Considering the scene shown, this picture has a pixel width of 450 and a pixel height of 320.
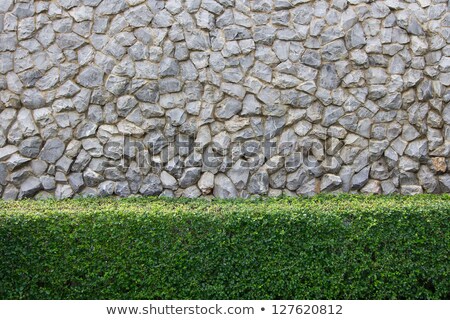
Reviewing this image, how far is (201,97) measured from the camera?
6.88 metres

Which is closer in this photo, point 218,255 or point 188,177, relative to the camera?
point 218,255

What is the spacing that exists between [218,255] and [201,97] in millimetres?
2086

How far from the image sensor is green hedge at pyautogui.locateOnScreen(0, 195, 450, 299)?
5.49 meters

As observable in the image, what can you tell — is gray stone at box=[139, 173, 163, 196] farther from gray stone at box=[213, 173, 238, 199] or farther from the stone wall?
gray stone at box=[213, 173, 238, 199]

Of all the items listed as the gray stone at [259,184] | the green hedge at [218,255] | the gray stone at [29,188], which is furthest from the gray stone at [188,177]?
the gray stone at [29,188]

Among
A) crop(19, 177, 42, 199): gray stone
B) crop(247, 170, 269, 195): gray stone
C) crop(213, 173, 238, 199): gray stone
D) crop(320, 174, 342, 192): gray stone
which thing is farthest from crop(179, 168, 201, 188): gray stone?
crop(19, 177, 42, 199): gray stone

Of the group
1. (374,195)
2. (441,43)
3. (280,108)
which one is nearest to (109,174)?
(280,108)

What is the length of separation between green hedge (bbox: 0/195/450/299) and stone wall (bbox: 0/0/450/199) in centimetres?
135

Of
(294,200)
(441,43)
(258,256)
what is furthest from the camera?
(441,43)

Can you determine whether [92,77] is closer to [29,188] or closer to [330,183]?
[29,188]

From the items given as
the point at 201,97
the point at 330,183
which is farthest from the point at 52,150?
the point at 330,183

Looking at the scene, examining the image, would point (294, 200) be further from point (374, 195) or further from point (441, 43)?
point (441, 43)

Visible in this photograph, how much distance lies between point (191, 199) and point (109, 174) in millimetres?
973

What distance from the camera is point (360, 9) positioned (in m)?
6.93
